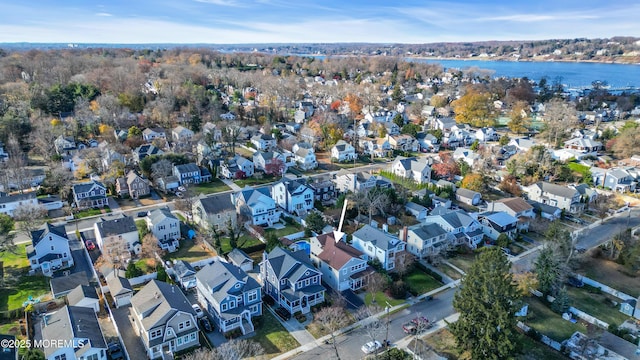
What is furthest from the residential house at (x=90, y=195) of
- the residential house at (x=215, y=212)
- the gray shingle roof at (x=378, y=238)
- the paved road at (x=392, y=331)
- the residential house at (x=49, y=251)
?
the paved road at (x=392, y=331)

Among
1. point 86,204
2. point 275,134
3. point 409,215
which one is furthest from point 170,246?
point 275,134

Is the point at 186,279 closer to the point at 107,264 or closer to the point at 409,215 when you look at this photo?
the point at 107,264

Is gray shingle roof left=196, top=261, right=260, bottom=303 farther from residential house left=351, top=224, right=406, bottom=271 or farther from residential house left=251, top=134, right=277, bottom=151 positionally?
residential house left=251, top=134, right=277, bottom=151

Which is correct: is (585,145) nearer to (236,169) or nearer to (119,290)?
(236,169)

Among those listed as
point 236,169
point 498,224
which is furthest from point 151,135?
point 498,224

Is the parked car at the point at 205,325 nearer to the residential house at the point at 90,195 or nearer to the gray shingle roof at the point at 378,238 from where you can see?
the gray shingle roof at the point at 378,238

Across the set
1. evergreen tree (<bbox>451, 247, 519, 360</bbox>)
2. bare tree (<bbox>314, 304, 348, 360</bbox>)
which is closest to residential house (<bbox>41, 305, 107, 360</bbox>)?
bare tree (<bbox>314, 304, 348, 360</bbox>)
